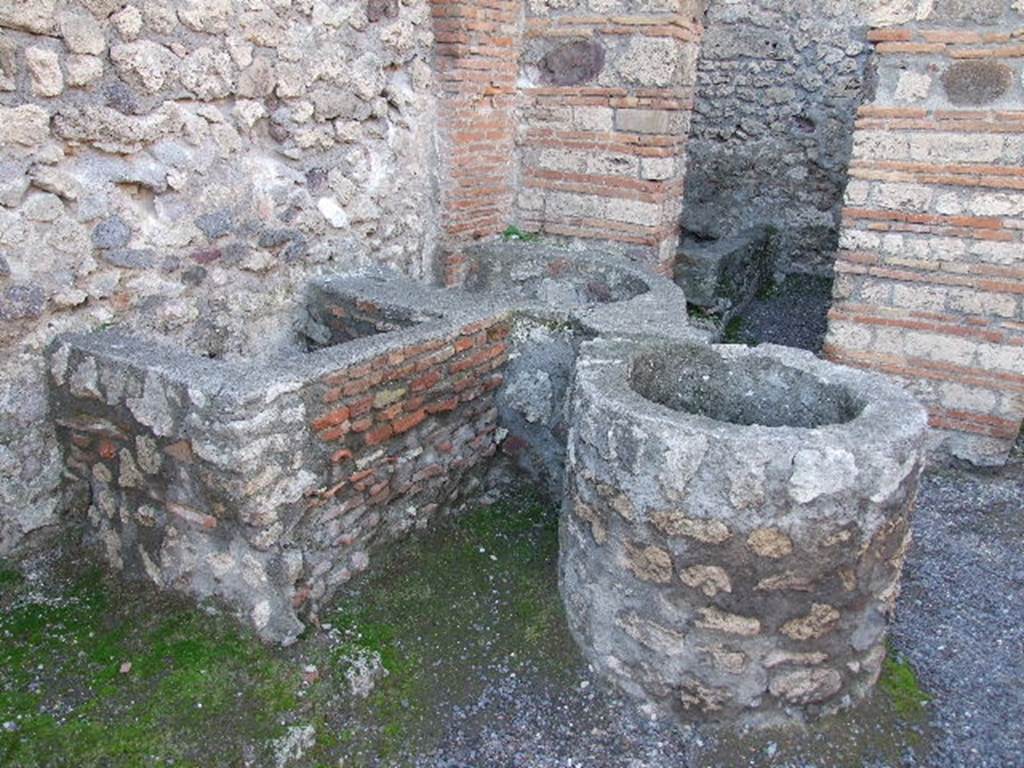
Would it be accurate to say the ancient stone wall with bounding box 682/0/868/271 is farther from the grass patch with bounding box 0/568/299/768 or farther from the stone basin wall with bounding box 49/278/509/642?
the grass patch with bounding box 0/568/299/768

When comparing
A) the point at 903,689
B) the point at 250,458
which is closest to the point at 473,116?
the point at 250,458

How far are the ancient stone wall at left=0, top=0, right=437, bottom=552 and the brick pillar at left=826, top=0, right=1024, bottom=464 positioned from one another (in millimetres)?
2440

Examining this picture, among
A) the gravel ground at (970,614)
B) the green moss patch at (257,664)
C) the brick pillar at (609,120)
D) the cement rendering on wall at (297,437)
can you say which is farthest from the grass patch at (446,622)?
the brick pillar at (609,120)

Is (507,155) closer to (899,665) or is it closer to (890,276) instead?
(890,276)

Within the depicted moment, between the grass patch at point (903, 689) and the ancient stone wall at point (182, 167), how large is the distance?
2.96m

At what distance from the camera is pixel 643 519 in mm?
2580

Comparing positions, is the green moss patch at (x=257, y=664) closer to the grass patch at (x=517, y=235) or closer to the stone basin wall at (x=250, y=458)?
the stone basin wall at (x=250, y=458)

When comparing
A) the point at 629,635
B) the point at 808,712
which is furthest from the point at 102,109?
the point at 808,712

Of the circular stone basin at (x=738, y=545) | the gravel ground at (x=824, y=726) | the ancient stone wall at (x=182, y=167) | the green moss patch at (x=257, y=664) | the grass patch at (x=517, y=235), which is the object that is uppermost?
the ancient stone wall at (x=182, y=167)

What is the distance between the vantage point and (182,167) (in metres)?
3.43

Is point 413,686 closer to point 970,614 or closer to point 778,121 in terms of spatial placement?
point 970,614

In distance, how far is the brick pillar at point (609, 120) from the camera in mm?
4859

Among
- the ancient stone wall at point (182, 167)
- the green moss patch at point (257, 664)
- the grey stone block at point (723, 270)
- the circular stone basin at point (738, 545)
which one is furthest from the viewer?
the grey stone block at point (723, 270)

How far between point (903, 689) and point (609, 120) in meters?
3.50
